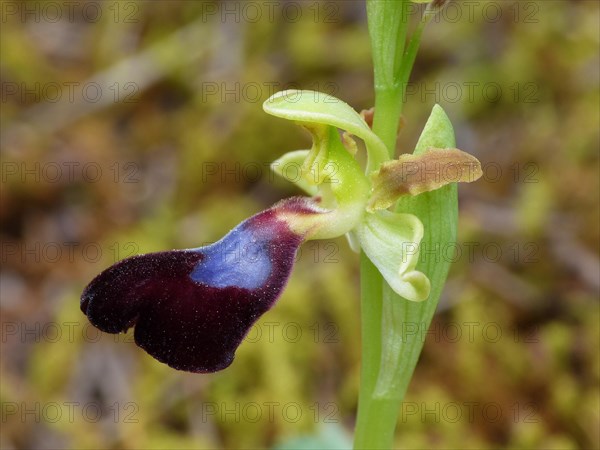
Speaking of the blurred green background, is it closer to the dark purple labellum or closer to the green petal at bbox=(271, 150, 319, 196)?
the green petal at bbox=(271, 150, 319, 196)

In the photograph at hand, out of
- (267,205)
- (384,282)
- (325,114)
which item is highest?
(325,114)

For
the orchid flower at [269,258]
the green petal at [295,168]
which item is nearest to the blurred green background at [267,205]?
the green petal at [295,168]

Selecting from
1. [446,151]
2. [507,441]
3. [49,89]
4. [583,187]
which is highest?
[446,151]

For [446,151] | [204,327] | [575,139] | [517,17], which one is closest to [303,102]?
[446,151]

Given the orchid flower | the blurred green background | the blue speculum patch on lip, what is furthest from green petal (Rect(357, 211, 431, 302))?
the blurred green background

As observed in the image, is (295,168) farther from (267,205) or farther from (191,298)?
(267,205)

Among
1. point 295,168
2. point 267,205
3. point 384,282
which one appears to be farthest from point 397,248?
point 267,205

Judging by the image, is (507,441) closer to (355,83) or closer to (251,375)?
(251,375)
